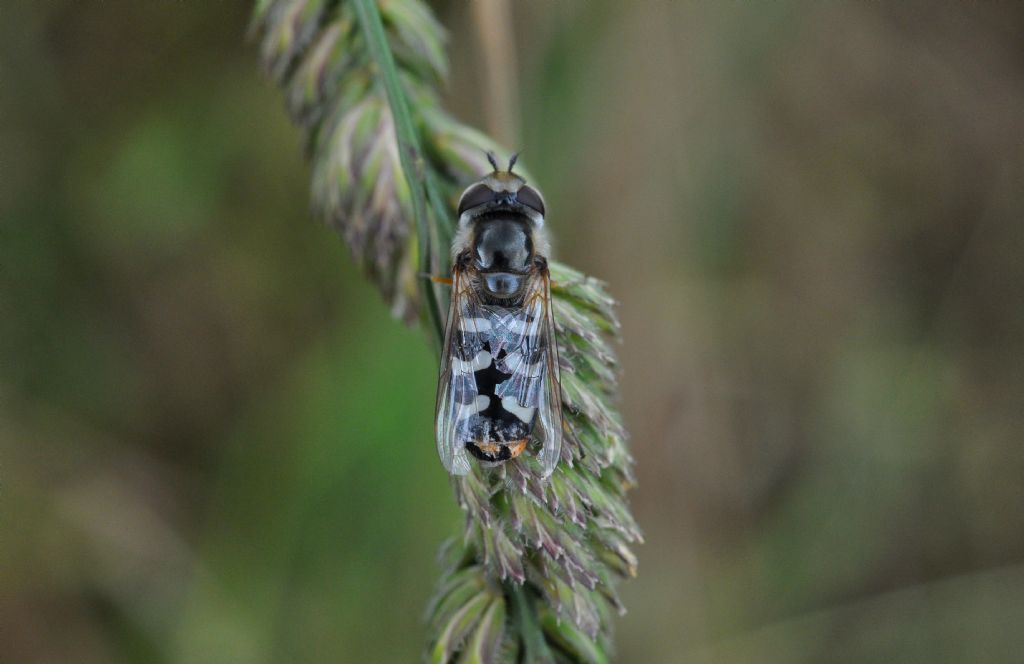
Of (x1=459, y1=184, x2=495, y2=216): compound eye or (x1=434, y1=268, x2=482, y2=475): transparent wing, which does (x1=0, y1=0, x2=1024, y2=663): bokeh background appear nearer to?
(x1=459, y1=184, x2=495, y2=216): compound eye

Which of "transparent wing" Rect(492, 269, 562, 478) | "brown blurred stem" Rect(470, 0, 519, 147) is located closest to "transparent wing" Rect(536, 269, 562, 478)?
"transparent wing" Rect(492, 269, 562, 478)

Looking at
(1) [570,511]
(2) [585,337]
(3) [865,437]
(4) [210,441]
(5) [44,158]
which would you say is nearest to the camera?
(1) [570,511]

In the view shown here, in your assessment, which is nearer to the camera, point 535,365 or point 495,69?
point 535,365

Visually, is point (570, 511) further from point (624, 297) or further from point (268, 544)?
point (624, 297)

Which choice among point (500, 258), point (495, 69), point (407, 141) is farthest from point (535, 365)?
point (495, 69)

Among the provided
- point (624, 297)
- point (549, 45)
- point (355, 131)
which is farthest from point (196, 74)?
point (624, 297)

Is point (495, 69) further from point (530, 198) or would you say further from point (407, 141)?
point (407, 141)

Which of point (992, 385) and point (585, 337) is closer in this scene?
point (585, 337)
